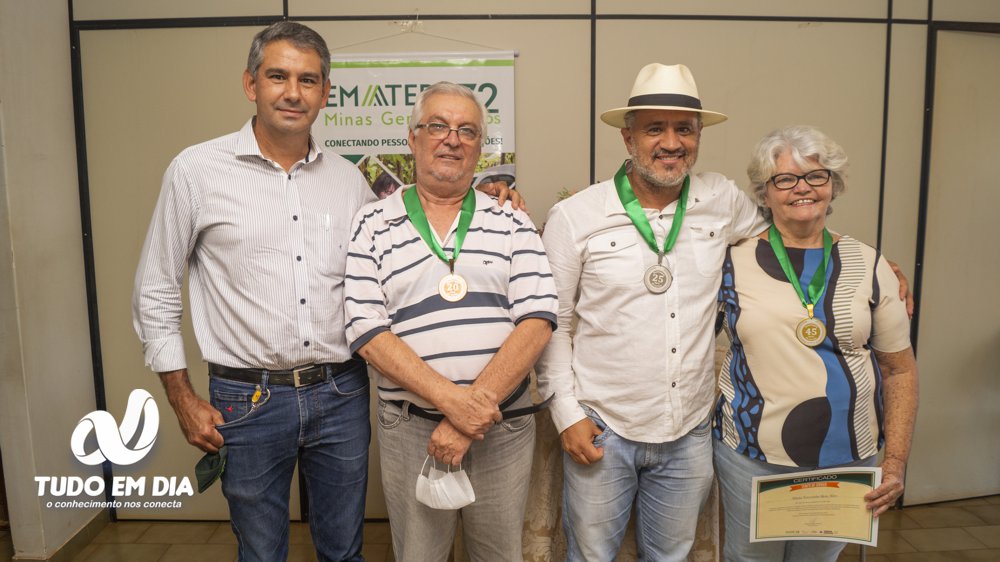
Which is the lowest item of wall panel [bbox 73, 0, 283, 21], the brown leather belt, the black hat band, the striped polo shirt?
the brown leather belt

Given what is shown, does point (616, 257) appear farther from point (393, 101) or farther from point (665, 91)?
point (393, 101)

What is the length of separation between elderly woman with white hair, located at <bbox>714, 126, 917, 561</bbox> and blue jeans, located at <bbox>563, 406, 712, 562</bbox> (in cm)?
11

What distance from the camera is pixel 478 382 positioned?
5.39 feet

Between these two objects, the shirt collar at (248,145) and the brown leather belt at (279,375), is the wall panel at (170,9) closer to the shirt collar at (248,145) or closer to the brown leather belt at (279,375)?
the shirt collar at (248,145)

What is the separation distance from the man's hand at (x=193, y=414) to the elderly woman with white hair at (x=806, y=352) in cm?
154

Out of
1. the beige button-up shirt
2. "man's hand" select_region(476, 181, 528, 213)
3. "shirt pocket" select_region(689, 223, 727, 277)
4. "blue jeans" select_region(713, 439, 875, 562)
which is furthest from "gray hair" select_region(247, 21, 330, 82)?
"blue jeans" select_region(713, 439, 875, 562)

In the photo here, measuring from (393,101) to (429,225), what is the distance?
5.40 ft

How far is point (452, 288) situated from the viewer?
1677 millimetres

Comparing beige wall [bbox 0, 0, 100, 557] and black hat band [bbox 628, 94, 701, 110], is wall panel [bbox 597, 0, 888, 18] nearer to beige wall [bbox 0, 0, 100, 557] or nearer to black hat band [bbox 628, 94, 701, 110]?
black hat band [bbox 628, 94, 701, 110]

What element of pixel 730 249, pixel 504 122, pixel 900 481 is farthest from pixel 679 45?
pixel 900 481

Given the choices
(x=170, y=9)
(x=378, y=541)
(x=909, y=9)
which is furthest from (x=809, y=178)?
Answer: (x=170, y=9)

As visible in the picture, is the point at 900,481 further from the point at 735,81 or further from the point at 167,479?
the point at 167,479

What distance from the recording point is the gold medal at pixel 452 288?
167 centimetres

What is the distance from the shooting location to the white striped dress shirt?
177cm
